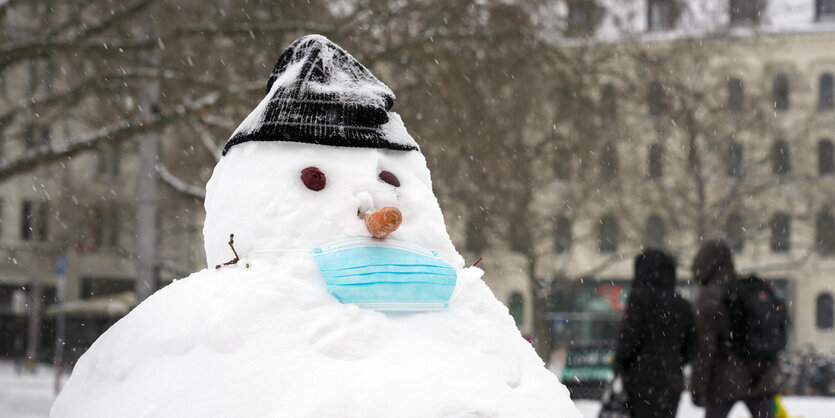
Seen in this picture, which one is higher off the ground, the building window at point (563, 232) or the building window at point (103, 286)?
the building window at point (563, 232)

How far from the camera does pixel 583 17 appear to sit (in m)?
12.2

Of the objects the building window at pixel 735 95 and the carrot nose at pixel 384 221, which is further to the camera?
the building window at pixel 735 95

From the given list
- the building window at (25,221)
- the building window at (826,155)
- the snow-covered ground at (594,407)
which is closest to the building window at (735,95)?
the snow-covered ground at (594,407)

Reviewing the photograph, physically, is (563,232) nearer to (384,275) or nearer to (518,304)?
(518,304)

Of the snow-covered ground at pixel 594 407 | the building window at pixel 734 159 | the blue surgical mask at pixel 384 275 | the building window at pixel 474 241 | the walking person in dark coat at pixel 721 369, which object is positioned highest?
the building window at pixel 734 159

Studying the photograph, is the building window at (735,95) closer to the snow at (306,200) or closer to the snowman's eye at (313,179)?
the snow at (306,200)

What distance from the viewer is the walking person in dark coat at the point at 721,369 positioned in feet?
20.8

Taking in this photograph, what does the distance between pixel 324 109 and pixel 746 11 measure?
18889 mm

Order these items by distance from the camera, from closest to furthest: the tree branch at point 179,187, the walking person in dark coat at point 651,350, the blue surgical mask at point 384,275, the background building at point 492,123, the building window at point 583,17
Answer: the blue surgical mask at point 384,275 → the walking person in dark coat at point 651,350 → the background building at point 492,123 → the building window at point 583,17 → the tree branch at point 179,187

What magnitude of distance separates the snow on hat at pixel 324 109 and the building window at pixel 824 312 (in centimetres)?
3835

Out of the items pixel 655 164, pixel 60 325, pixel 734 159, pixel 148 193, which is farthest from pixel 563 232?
pixel 148 193

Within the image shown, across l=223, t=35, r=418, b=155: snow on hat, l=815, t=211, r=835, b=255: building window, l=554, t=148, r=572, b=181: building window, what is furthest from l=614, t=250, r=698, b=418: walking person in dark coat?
l=815, t=211, r=835, b=255: building window

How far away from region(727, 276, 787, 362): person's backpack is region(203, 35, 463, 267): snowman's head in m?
3.96

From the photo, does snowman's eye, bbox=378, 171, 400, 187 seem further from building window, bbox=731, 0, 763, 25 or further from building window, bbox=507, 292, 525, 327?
building window, bbox=507, 292, 525, 327
